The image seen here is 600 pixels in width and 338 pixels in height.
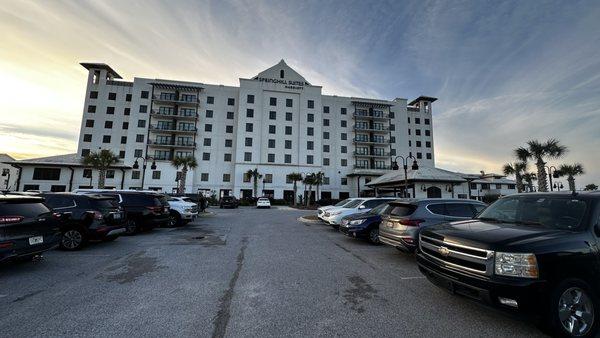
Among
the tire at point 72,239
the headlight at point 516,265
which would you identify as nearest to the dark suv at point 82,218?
the tire at point 72,239

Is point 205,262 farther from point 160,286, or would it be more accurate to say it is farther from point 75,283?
point 75,283

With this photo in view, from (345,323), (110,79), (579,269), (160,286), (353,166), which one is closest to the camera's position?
(579,269)

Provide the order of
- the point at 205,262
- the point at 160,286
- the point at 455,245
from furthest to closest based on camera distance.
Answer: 1. the point at 205,262
2. the point at 160,286
3. the point at 455,245

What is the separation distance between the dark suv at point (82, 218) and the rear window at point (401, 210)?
28.5 ft

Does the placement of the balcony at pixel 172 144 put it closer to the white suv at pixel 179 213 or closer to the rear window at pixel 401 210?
the white suv at pixel 179 213

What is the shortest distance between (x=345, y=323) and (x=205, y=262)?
450 cm

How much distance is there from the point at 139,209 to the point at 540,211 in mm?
13510

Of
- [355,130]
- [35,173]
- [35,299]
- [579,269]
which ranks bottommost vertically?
[35,299]

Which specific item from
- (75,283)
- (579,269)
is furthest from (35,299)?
(579,269)

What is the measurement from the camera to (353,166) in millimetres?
62531

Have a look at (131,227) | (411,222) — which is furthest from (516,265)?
(131,227)

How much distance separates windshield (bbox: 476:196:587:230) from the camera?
3988 mm

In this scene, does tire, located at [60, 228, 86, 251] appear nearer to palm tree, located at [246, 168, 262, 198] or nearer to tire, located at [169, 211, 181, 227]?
tire, located at [169, 211, 181, 227]

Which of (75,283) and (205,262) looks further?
(205,262)
